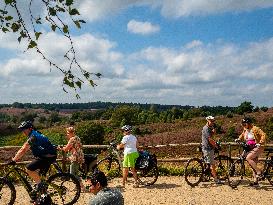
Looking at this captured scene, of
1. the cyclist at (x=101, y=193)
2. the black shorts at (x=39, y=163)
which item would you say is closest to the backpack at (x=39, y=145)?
the black shorts at (x=39, y=163)

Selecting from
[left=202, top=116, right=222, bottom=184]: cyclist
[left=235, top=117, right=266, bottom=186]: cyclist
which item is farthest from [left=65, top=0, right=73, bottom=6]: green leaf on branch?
[left=235, top=117, right=266, bottom=186]: cyclist

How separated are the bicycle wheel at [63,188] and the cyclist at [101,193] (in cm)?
452

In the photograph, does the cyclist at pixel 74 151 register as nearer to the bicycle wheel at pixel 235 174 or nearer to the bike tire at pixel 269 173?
the bicycle wheel at pixel 235 174

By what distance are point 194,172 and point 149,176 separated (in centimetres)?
133

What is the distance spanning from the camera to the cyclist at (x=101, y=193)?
17.2 ft

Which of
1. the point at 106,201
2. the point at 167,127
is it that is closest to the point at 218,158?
the point at 106,201

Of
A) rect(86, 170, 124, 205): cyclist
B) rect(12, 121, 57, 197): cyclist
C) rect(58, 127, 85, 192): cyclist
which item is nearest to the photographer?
rect(86, 170, 124, 205): cyclist

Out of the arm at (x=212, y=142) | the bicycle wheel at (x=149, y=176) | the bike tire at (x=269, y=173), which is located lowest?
the bicycle wheel at (x=149, y=176)

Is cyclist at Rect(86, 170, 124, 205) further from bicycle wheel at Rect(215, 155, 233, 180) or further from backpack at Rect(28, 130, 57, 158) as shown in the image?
bicycle wheel at Rect(215, 155, 233, 180)

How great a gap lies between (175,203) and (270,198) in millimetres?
2389

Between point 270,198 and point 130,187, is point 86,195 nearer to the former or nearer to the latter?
point 130,187

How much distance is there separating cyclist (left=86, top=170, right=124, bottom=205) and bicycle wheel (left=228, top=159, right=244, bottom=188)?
7.62 metres

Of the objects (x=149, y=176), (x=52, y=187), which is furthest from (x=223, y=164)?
(x=52, y=187)

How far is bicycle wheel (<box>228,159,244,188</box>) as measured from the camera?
12375 mm
